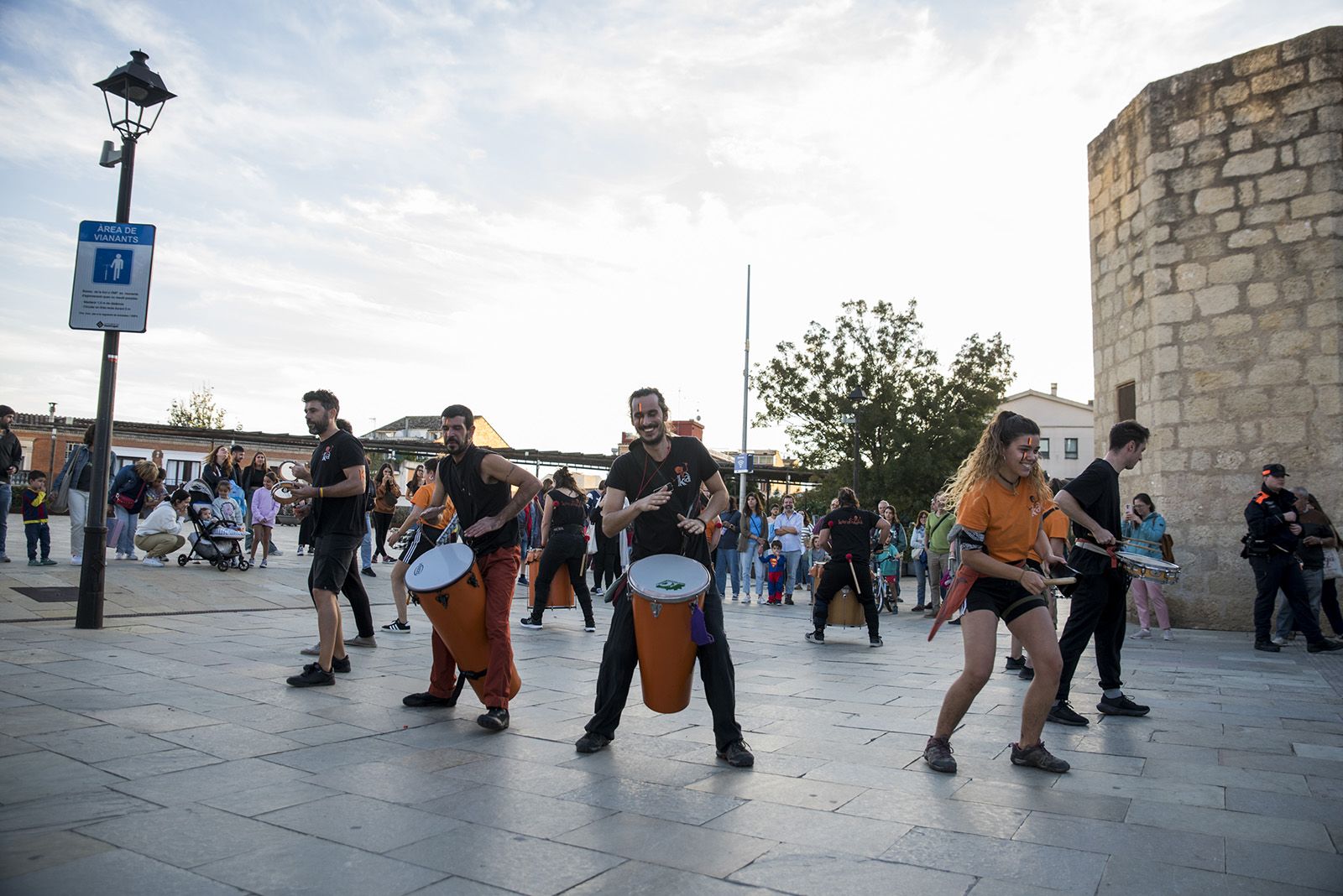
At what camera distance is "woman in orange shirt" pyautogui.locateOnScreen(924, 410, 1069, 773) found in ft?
14.4

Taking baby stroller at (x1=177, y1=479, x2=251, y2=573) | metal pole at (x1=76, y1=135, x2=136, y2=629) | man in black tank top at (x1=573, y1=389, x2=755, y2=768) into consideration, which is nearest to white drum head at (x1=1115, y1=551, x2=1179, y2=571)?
man in black tank top at (x1=573, y1=389, x2=755, y2=768)

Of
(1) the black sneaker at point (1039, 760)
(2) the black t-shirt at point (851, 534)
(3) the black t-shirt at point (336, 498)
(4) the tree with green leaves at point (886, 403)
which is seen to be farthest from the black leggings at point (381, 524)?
(4) the tree with green leaves at point (886, 403)

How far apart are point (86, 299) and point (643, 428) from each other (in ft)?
19.9

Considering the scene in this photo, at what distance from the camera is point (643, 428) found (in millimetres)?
4820

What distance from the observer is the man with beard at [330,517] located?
6.05 metres

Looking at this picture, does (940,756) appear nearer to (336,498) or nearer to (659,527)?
(659,527)

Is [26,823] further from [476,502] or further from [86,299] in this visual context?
[86,299]

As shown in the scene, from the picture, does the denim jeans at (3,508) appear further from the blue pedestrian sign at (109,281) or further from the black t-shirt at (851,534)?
the black t-shirt at (851,534)

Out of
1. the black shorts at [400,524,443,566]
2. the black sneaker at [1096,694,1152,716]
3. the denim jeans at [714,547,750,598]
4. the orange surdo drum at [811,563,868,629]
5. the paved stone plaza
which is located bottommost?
the paved stone plaza

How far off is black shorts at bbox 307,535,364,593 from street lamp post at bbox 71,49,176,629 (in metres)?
2.97

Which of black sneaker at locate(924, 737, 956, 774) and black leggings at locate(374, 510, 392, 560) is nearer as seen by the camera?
black sneaker at locate(924, 737, 956, 774)

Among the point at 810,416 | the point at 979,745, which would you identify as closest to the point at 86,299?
the point at 979,745

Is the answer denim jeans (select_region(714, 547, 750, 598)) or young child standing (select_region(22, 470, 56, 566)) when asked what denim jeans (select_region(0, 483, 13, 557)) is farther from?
denim jeans (select_region(714, 547, 750, 598))

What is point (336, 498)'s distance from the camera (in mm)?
6301
